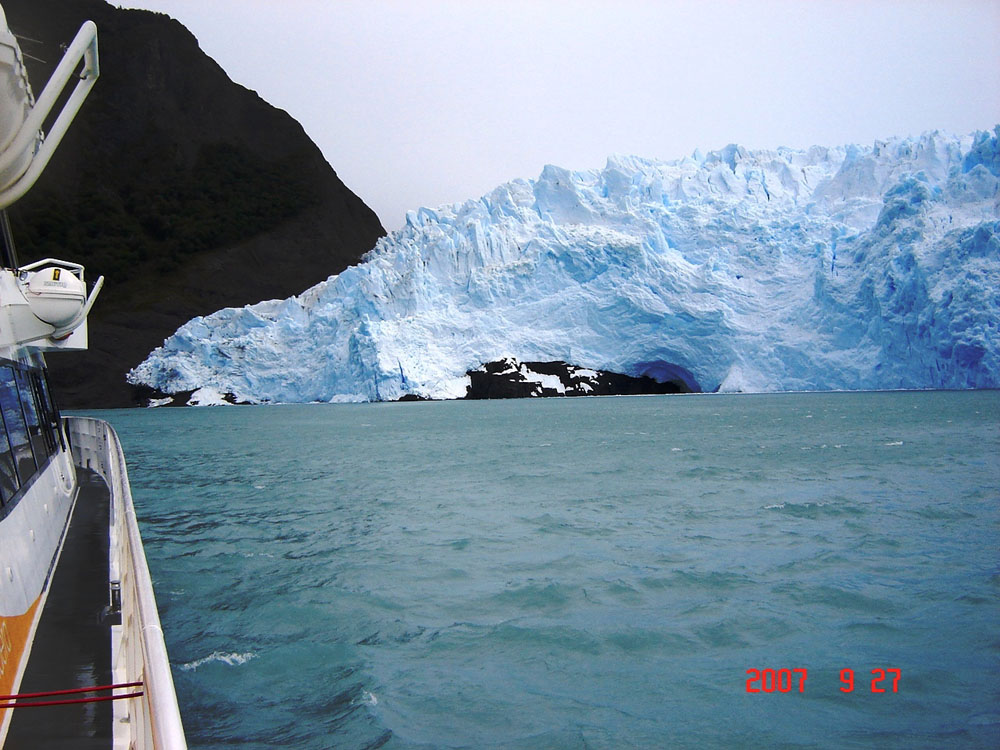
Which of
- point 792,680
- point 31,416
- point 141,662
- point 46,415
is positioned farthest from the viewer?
point 46,415

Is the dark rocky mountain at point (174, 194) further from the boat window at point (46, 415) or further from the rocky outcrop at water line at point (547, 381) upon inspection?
the boat window at point (46, 415)

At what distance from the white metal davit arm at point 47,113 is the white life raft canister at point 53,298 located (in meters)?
1.55

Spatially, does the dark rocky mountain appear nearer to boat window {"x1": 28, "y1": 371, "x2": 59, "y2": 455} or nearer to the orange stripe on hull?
boat window {"x1": 28, "y1": 371, "x2": 59, "y2": 455}

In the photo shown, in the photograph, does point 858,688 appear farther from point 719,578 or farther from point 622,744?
point 719,578

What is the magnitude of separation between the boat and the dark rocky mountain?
61.2m

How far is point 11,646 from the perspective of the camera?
3.02 m

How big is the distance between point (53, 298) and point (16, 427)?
3.72 feet

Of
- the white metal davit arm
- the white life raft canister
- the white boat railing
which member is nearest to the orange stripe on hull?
the white boat railing

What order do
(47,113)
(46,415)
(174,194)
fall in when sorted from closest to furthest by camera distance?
(47,113) → (46,415) → (174,194)

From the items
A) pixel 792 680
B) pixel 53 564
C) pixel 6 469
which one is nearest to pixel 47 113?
pixel 6 469

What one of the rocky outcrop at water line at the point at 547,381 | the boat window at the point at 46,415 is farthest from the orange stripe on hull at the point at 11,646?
the rocky outcrop at water line at the point at 547,381

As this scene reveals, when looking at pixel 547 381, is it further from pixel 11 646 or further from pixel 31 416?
pixel 11 646

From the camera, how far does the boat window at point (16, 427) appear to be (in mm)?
4469

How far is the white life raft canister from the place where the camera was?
5414 mm
